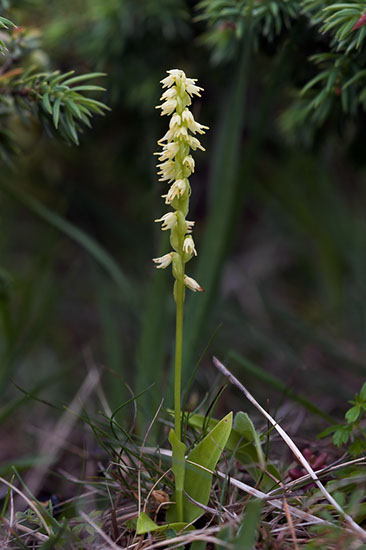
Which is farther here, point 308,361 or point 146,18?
point 308,361

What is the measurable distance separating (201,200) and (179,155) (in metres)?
1.44

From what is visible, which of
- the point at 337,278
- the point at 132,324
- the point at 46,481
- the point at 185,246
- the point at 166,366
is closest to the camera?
the point at 185,246

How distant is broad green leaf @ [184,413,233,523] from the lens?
712mm

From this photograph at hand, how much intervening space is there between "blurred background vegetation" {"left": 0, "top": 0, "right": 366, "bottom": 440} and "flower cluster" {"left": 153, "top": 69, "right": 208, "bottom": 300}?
16 centimetres

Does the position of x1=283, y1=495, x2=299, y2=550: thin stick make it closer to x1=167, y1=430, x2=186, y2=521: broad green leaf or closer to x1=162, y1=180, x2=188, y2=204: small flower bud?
x1=167, y1=430, x2=186, y2=521: broad green leaf

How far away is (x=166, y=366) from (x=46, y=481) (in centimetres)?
78

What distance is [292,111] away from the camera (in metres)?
1.28

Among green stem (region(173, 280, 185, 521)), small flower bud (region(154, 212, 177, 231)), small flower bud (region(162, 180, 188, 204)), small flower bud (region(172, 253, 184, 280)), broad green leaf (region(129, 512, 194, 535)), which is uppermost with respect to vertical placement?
small flower bud (region(162, 180, 188, 204))

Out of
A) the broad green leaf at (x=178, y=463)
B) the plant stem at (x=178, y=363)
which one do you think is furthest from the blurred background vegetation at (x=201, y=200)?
the broad green leaf at (x=178, y=463)

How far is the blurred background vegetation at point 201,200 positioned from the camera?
1033mm

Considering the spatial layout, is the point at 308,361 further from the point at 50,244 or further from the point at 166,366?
the point at 50,244

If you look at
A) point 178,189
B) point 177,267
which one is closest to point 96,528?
point 177,267

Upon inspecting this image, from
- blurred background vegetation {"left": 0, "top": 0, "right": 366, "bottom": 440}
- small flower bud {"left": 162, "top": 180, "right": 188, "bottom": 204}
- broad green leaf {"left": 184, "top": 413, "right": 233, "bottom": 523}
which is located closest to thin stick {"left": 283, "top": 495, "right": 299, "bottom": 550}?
broad green leaf {"left": 184, "top": 413, "right": 233, "bottom": 523}

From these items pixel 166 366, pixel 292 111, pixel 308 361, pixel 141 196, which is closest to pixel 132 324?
pixel 166 366
